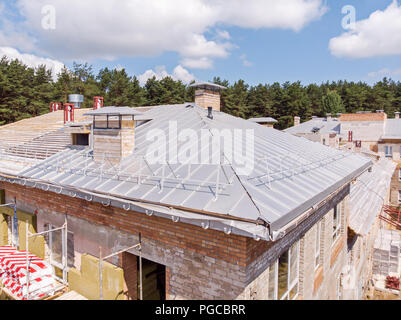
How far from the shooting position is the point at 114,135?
813cm

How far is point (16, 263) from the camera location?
836 centimetres

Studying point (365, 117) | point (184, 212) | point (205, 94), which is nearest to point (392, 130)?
point (365, 117)

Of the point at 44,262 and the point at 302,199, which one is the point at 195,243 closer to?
the point at 302,199

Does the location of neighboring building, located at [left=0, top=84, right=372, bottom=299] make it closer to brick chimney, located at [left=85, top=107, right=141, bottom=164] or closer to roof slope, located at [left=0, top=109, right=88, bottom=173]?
brick chimney, located at [left=85, top=107, right=141, bottom=164]

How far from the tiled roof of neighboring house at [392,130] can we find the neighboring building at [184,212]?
104 feet

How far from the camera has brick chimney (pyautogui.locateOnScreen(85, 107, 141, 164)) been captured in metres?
8.00

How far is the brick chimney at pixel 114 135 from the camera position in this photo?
800 cm

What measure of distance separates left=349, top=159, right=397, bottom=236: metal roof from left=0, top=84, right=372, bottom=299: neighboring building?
2.18 meters

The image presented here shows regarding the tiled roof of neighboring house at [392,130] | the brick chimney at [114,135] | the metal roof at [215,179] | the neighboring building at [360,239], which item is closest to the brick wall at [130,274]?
the metal roof at [215,179]

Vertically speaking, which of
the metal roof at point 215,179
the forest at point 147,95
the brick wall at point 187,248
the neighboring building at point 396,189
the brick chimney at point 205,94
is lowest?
the neighboring building at point 396,189

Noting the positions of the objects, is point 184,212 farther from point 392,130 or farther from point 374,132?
point 392,130

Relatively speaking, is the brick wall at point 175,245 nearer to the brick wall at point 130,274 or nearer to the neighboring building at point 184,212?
the neighboring building at point 184,212

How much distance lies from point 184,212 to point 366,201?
44.3 ft

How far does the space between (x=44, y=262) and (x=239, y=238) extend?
6.72 m
